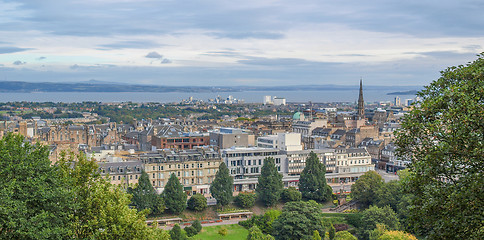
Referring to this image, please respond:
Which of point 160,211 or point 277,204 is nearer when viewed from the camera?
point 160,211

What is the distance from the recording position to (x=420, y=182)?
22984 millimetres

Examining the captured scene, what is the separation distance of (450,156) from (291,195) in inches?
2405

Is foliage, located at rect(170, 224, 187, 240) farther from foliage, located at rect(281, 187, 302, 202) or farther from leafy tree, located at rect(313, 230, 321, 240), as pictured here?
foliage, located at rect(281, 187, 302, 202)

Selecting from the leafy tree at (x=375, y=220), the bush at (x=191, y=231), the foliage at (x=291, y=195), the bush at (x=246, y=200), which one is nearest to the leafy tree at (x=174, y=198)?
the bush at (x=191, y=231)

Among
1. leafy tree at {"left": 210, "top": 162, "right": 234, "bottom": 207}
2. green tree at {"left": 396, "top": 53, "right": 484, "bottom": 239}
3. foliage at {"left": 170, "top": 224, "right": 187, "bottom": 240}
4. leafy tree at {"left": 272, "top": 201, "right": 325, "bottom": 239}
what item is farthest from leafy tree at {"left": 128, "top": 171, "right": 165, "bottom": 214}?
green tree at {"left": 396, "top": 53, "right": 484, "bottom": 239}

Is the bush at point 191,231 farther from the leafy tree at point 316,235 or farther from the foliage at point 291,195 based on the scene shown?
the foliage at point 291,195

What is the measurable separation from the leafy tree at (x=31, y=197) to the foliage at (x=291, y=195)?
56.2m

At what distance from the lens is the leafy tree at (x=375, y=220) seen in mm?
67438

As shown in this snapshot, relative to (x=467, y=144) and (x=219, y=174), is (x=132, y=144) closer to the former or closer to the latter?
(x=219, y=174)

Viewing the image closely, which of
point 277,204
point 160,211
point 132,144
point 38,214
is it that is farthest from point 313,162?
point 38,214

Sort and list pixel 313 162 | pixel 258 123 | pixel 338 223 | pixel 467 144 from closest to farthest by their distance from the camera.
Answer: pixel 467 144
pixel 338 223
pixel 313 162
pixel 258 123

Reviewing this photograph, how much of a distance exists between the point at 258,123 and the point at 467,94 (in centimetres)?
13509

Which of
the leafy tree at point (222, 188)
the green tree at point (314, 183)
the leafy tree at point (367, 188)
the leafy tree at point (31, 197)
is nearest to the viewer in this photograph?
the leafy tree at point (31, 197)

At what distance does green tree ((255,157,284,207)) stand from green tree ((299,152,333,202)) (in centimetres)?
447
